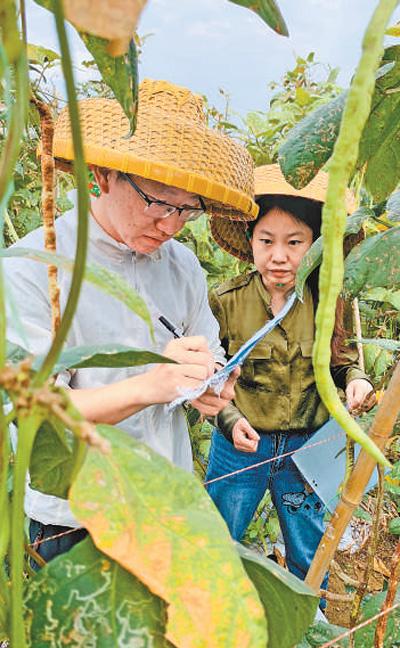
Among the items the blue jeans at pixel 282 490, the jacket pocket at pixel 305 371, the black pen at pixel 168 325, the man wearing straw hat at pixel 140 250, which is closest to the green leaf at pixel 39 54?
the man wearing straw hat at pixel 140 250

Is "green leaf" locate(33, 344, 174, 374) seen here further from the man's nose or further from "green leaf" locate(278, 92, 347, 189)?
the man's nose

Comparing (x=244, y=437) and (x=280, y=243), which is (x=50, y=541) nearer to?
(x=244, y=437)

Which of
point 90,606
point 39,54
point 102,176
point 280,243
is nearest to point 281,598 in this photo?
point 90,606

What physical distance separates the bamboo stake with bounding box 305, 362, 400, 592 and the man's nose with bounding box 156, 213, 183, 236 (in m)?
0.49

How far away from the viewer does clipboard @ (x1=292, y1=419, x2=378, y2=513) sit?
0.84 m

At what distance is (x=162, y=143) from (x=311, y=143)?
0.37m

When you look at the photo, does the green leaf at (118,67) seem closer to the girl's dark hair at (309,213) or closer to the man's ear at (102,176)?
the man's ear at (102,176)

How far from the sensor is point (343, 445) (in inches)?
33.0

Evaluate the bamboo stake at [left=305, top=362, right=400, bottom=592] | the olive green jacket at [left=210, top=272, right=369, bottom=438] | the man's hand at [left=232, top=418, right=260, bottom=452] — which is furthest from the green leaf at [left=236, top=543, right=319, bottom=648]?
the olive green jacket at [left=210, top=272, right=369, bottom=438]

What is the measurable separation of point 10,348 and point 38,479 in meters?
0.08

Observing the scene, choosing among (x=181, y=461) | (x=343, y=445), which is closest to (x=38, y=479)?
(x=343, y=445)

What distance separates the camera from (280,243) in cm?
125

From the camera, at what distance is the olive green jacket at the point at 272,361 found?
4.48 feet

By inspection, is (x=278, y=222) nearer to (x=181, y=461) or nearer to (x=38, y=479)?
(x=181, y=461)
